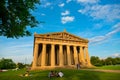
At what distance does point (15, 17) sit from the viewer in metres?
17.0

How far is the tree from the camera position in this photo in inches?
635

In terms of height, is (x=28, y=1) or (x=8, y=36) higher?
(x=28, y=1)

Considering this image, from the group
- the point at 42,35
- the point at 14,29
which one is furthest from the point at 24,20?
the point at 42,35

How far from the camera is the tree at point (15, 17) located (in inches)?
635

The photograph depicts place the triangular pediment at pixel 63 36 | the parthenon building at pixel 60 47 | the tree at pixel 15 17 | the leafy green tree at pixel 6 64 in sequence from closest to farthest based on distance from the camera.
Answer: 1. the tree at pixel 15 17
2. the parthenon building at pixel 60 47
3. the triangular pediment at pixel 63 36
4. the leafy green tree at pixel 6 64

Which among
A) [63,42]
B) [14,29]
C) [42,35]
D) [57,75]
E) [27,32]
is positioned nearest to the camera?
[14,29]

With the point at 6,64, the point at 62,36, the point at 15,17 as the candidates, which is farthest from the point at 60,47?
the point at 6,64

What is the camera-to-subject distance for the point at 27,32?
18734 mm

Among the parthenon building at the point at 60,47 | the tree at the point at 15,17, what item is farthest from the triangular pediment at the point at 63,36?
the tree at the point at 15,17

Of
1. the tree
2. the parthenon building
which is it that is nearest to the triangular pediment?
the parthenon building

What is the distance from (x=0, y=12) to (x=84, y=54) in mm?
56194

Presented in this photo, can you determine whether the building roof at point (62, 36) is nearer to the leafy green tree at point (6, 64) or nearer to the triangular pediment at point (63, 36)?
the triangular pediment at point (63, 36)

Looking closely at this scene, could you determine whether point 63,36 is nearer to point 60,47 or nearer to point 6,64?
point 60,47

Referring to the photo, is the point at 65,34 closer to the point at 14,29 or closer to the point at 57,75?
the point at 57,75
